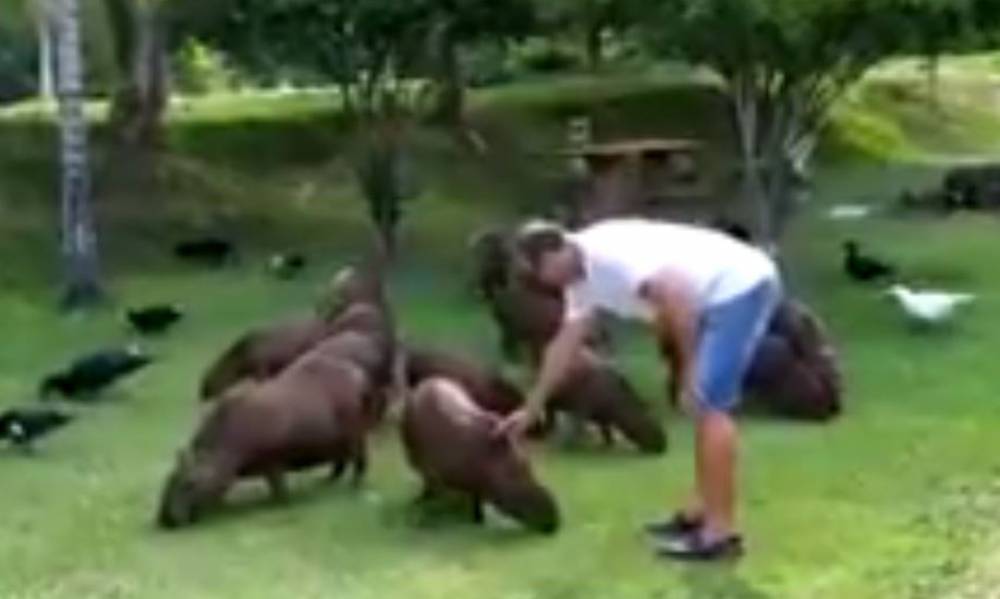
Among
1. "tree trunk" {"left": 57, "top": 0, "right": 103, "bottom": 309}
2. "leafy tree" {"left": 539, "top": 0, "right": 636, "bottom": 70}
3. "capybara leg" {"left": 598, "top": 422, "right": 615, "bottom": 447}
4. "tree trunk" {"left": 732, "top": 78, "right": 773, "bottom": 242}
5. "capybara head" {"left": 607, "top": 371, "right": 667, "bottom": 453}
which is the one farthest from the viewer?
"tree trunk" {"left": 57, "top": 0, "right": 103, "bottom": 309}

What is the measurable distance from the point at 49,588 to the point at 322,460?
1.82 m

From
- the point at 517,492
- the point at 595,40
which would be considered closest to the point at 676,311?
the point at 517,492

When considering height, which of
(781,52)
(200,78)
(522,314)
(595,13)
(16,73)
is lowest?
(200,78)

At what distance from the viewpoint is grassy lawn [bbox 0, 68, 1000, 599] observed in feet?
31.4

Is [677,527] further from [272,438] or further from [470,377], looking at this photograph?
[470,377]

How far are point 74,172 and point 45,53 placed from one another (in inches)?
403

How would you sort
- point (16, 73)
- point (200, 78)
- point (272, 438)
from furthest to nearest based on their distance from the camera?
point (200, 78)
point (16, 73)
point (272, 438)

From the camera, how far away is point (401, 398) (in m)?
12.2

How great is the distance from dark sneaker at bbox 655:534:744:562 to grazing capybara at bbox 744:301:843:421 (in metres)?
3.26

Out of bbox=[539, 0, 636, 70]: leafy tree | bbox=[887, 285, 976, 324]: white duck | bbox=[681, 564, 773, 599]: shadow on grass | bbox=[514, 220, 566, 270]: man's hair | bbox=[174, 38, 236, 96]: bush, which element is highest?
Answer: bbox=[539, 0, 636, 70]: leafy tree

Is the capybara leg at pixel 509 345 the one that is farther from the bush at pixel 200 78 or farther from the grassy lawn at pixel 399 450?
the bush at pixel 200 78

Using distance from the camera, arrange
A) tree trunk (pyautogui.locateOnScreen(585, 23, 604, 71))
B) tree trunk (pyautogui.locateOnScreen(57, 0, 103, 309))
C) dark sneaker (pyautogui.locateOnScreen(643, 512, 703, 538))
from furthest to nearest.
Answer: tree trunk (pyautogui.locateOnScreen(585, 23, 604, 71))
tree trunk (pyautogui.locateOnScreen(57, 0, 103, 309))
dark sneaker (pyautogui.locateOnScreen(643, 512, 703, 538))

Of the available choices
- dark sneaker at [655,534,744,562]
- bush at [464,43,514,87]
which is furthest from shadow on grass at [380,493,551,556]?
bush at [464,43,514,87]

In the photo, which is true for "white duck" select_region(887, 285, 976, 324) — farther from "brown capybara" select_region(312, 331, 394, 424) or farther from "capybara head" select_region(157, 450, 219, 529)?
"capybara head" select_region(157, 450, 219, 529)
